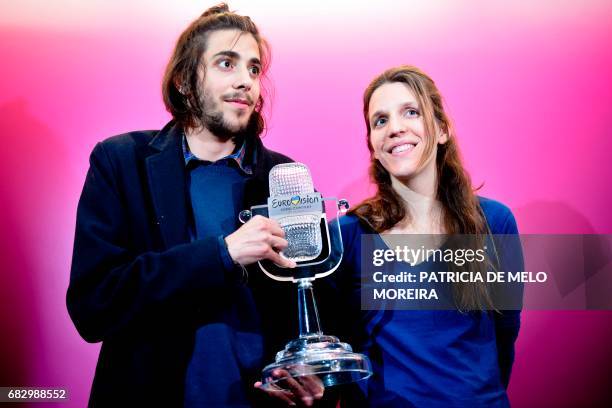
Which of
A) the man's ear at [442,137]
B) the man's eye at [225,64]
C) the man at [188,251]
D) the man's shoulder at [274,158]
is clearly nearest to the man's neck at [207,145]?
the man at [188,251]

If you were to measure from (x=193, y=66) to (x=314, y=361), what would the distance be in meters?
1.17

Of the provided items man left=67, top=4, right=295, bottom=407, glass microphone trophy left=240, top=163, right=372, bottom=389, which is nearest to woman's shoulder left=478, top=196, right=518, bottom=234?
glass microphone trophy left=240, top=163, right=372, bottom=389

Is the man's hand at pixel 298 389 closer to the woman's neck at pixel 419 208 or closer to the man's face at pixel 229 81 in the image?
the woman's neck at pixel 419 208

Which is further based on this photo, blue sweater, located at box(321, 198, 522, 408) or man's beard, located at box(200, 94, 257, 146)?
man's beard, located at box(200, 94, 257, 146)

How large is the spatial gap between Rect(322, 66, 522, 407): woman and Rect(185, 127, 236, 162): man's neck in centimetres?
48

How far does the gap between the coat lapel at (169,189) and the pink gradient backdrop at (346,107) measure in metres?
0.53

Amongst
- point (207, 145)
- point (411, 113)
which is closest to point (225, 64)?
point (207, 145)

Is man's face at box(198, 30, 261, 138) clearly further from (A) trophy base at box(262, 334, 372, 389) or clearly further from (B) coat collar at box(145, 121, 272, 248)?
(A) trophy base at box(262, 334, 372, 389)

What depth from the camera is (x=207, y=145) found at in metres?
2.15

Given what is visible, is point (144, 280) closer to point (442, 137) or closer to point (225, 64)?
point (225, 64)

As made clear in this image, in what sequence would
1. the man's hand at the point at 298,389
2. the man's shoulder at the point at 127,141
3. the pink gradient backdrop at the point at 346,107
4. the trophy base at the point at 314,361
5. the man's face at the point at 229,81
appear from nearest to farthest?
the trophy base at the point at 314,361, the man's hand at the point at 298,389, the man's shoulder at the point at 127,141, the man's face at the point at 229,81, the pink gradient backdrop at the point at 346,107

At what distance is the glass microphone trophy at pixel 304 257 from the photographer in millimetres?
1670

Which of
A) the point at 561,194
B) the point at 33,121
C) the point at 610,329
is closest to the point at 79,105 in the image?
the point at 33,121

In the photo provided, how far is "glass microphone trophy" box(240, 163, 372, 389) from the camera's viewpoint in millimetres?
1670
